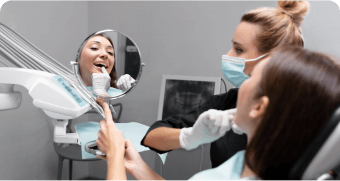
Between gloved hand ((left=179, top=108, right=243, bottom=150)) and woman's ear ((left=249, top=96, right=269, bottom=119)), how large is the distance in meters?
0.10

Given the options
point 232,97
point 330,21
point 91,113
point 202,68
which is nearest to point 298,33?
point 232,97

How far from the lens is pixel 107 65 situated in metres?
0.96

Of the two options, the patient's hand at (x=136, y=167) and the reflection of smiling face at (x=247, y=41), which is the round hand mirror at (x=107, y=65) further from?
the reflection of smiling face at (x=247, y=41)

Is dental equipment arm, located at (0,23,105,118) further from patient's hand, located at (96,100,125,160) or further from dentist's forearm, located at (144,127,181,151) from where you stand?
dentist's forearm, located at (144,127,181,151)

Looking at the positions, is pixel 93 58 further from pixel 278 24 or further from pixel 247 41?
pixel 278 24

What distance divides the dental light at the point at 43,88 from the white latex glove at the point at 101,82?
0.12ft

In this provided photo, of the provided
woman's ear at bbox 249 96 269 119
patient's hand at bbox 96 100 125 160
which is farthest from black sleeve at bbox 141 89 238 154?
woman's ear at bbox 249 96 269 119

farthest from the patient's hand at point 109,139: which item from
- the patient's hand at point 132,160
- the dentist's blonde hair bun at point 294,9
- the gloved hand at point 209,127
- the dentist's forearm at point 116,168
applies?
the dentist's blonde hair bun at point 294,9

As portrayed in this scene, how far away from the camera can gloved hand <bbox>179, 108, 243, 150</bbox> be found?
0.57 meters

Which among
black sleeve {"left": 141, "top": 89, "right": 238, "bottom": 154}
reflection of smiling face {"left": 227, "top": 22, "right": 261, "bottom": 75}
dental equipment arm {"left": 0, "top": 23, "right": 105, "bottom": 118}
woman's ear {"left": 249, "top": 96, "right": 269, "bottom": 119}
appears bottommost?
black sleeve {"left": 141, "top": 89, "right": 238, "bottom": 154}

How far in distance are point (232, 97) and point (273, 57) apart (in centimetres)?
57

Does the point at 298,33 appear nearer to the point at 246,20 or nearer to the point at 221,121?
the point at 246,20

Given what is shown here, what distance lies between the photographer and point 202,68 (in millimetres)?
2135

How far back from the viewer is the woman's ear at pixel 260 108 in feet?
1.49
